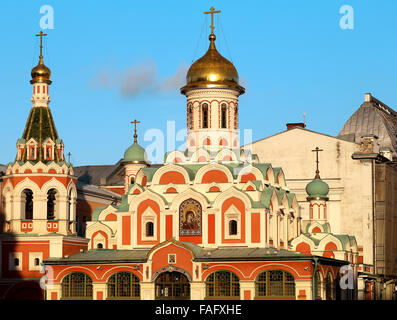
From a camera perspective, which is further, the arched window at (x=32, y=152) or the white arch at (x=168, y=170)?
the arched window at (x=32, y=152)

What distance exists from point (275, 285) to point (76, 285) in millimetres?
10016

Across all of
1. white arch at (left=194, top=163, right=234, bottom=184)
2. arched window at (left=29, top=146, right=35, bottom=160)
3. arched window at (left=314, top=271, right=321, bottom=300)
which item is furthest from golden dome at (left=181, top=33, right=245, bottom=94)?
arched window at (left=314, top=271, right=321, bottom=300)

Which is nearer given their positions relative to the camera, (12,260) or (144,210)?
(144,210)

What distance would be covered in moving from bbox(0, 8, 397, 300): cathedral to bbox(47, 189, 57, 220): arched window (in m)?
0.08

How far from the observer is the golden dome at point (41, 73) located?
1925 inches

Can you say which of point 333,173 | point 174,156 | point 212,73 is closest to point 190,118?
point 174,156

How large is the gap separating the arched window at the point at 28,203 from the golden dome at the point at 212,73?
33.7 ft

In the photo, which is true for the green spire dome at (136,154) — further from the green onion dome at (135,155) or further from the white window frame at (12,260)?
the white window frame at (12,260)

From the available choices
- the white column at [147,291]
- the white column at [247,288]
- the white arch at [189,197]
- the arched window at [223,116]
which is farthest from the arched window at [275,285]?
the arched window at [223,116]

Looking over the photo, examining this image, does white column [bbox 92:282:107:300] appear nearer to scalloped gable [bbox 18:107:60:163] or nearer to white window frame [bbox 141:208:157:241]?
white window frame [bbox 141:208:157:241]

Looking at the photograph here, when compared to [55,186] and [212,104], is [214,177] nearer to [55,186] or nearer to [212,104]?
[212,104]

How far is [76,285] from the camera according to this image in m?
44.6

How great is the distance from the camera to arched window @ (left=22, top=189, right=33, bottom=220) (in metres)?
47.8
